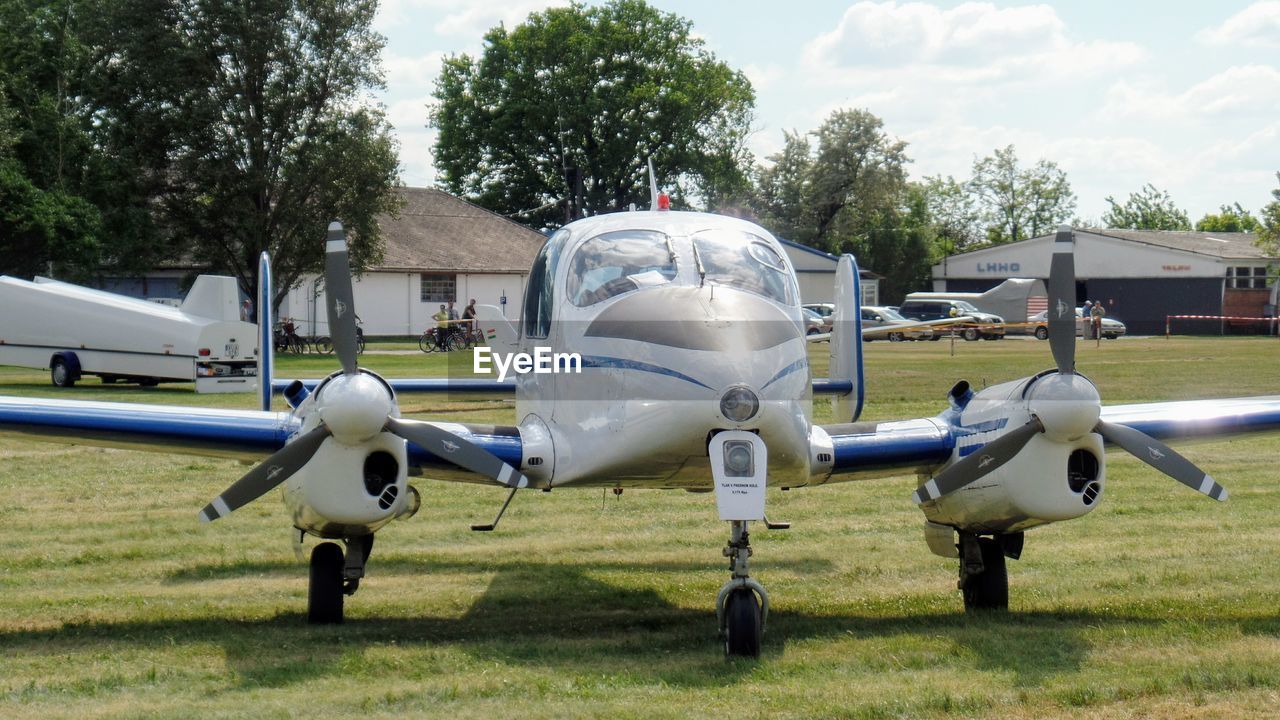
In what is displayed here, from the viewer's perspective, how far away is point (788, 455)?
320 inches

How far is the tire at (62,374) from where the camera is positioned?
32500 mm

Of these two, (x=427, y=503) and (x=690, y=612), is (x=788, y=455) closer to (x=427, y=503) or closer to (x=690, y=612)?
(x=690, y=612)

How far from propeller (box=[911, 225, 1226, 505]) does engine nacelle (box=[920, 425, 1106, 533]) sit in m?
0.10

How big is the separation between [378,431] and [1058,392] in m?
4.25

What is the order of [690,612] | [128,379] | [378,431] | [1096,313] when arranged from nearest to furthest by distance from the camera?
1. [378,431]
2. [690,612]
3. [128,379]
4. [1096,313]

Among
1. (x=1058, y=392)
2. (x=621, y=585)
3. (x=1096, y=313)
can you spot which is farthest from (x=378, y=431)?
(x=1096, y=313)

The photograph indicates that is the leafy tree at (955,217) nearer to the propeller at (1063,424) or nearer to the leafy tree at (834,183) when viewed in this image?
the leafy tree at (834,183)

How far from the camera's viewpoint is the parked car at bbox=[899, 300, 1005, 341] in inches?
2507

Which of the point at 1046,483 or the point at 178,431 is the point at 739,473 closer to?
the point at 1046,483

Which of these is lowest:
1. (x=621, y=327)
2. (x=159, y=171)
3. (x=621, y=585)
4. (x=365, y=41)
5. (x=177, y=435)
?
(x=621, y=585)

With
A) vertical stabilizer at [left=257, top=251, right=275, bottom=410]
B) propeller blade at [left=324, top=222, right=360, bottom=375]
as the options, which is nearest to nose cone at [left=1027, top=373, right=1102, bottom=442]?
propeller blade at [left=324, top=222, right=360, bottom=375]

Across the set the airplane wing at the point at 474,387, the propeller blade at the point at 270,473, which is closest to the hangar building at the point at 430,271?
the airplane wing at the point at 474,387

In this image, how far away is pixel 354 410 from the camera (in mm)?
7809

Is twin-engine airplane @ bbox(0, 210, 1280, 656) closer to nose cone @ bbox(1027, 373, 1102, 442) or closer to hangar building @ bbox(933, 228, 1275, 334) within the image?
nose cone @ bbox(1027, 373, 1102, 442)
